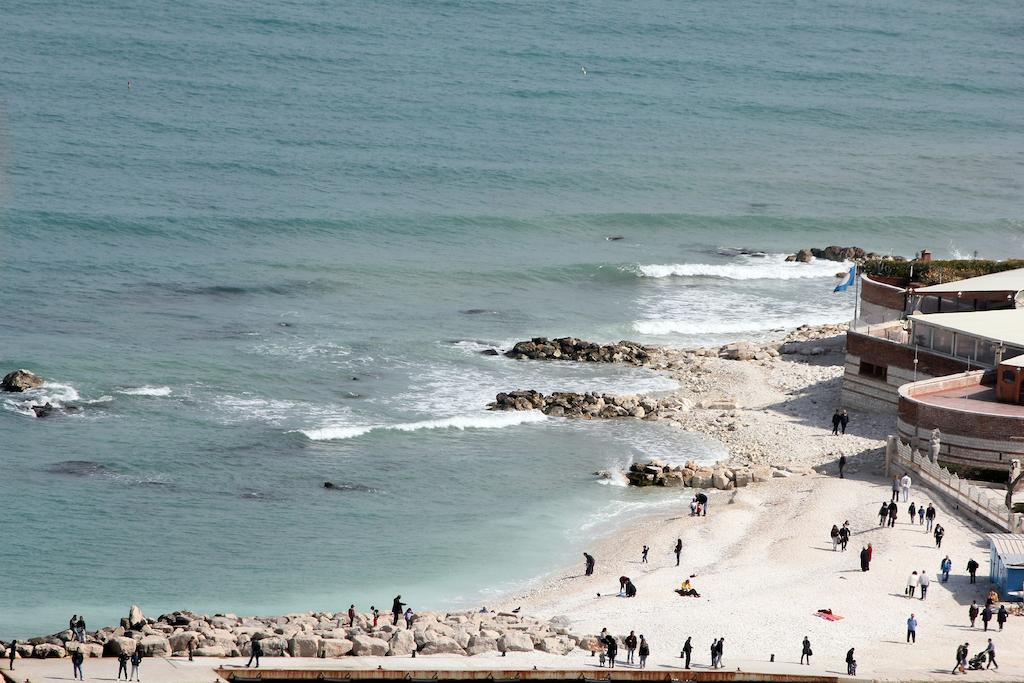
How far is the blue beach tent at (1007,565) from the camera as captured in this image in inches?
1743

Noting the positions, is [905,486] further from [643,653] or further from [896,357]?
[643,653]

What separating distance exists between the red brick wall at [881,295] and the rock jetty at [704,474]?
32.8 feet

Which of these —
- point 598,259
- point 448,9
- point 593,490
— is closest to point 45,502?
point 593,490

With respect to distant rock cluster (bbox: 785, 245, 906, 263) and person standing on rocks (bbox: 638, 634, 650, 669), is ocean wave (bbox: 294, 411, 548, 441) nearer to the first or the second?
person standing on rocks (bbox: 638, 634, 650, 669)

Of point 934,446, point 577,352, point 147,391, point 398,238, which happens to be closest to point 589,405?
point 577,352

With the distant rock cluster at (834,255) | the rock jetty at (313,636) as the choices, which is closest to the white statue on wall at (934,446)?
the rock jetty at (313,636)

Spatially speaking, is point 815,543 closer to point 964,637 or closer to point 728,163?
point 964,637

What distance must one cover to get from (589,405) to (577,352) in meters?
7.10

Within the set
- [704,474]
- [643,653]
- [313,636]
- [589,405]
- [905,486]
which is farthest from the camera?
[589,405]

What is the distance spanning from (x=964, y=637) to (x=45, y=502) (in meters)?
28.8

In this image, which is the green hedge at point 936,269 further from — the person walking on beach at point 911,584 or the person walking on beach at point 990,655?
the person walking on beach at point 990,655

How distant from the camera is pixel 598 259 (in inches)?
3504

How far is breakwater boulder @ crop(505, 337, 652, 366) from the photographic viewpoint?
70.6 m

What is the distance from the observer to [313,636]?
42188mm
